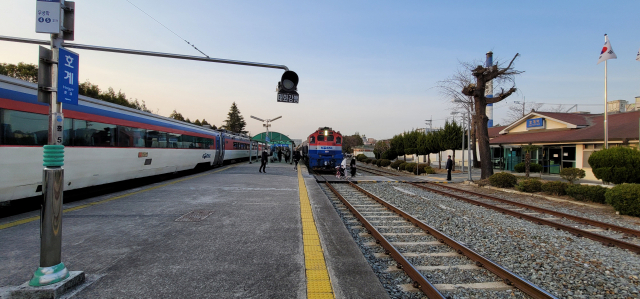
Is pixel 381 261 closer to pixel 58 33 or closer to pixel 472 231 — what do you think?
pixel 472 231

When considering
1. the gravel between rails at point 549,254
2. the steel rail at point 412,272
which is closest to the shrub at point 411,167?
the gravel between rails at point 549,254

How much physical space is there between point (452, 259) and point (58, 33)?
6.00 meters

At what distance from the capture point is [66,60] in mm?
3375

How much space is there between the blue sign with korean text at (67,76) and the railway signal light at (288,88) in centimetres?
411

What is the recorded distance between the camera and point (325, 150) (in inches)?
842

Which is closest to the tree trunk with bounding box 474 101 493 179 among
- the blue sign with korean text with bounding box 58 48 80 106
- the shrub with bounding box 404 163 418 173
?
the shrub with bounding box 404 163 418 173

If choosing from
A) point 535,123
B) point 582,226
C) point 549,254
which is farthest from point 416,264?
point 535,123

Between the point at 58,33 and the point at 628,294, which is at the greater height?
the point at 58,33

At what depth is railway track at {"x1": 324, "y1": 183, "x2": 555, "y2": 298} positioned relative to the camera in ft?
12.4

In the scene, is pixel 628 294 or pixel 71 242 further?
pixel 71 242

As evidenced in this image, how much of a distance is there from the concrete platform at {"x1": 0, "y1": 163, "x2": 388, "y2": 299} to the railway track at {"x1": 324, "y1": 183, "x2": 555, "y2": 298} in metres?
0.64

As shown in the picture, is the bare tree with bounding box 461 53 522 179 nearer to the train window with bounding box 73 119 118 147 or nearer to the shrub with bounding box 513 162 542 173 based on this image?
the shrub with bounding box 513 162 542 173

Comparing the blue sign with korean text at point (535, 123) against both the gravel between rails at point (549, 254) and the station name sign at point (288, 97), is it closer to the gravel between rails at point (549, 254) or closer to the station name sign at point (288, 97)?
the gravel between rails at point (549, 254)

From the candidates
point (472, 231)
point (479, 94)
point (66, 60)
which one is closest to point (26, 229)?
point (66, 60)
